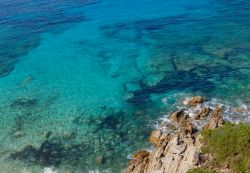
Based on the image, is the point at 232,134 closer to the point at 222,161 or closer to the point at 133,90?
the point at 222,161

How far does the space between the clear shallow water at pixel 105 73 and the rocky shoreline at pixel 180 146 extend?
2587 millimetres

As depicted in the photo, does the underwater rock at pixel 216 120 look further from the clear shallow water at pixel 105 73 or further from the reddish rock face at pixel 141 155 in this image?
the reddish rock face at pixel 141 155

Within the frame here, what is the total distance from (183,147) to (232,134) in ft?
20.9

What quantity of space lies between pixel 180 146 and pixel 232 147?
734cm

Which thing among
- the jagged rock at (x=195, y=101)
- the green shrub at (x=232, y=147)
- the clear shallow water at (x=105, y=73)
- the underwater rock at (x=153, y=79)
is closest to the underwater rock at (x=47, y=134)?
the clear shallow water at (x=105, y=73)

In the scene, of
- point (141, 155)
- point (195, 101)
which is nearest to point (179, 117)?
point (195, 101)

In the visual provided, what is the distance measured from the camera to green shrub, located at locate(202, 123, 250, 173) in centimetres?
3034

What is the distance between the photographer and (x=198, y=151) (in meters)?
34.2

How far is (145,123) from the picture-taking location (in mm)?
50688

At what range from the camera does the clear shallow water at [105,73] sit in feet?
157

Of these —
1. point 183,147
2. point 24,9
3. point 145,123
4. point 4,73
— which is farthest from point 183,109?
point 24,9

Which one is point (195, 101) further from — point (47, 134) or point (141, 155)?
point (47, 134)

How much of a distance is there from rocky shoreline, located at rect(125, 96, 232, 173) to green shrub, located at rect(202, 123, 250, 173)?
2.68 ft

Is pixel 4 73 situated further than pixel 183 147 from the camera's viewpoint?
Yes
